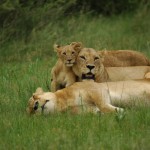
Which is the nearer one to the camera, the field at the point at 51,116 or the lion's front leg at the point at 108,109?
the field at the point at 51,116

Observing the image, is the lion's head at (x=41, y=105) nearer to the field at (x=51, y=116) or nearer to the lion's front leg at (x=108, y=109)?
the field at (x=51, y=116)

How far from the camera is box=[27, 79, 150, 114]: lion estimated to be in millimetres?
7176

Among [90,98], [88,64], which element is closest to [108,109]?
[90,98]

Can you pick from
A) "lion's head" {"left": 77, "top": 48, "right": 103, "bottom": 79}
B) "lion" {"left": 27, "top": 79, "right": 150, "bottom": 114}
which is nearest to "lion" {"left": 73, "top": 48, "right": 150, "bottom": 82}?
"lion's head" {"left": 77, "top": 48, "right": 103, "bottom": 79}

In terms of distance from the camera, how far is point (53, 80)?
26.7 feet

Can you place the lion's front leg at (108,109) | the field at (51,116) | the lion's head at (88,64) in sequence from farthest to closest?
1. the lion's head at (88,64)
2. the lion's front leg at (108,109)
3. the field at (51,116)

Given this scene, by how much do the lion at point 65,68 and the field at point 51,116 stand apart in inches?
13.9

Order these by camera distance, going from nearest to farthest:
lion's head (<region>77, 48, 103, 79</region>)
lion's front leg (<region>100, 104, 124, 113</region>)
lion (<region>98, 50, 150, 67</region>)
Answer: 1. lion's front leg (<region>100, 104, 124, 113</region>)
2. lion's head (<region>77, 48, 103, 79</region>)
3. lion (<region>98, 50, 150, 67</region>)

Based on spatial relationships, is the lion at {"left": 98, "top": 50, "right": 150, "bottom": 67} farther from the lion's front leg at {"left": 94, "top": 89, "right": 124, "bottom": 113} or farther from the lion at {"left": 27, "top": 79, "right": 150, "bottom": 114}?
the lion's front leg at {"left": 94, "top": 89, "right": 124, "bottom": 113}

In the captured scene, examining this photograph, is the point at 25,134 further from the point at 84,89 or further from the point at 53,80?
the point at 53,80

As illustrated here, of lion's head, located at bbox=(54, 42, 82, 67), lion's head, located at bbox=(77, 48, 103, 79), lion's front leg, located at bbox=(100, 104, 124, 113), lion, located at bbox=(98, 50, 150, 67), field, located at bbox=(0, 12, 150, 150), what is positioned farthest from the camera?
lion, located at bbox=(98, 50, 150, 67)

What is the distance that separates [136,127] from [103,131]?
0.32m

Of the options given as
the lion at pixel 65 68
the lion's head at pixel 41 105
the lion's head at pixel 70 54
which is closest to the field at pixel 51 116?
the lion's head at pixel 41 105

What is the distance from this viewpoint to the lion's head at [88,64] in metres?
7.66
